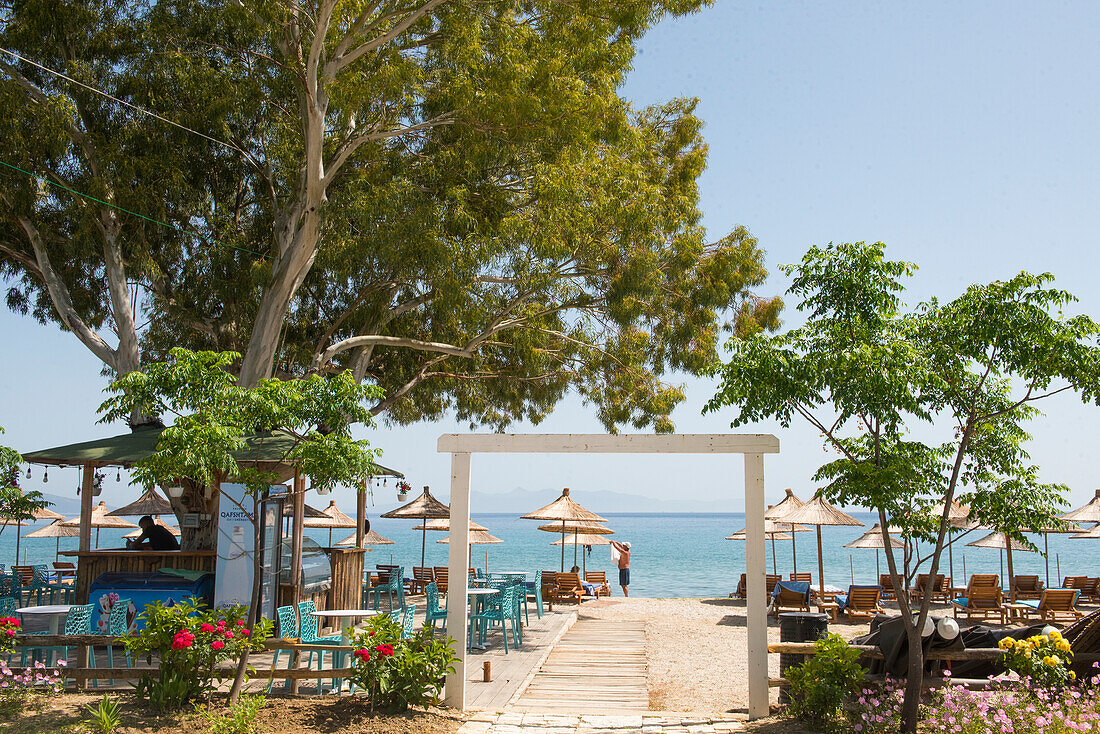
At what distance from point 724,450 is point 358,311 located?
8.85 m

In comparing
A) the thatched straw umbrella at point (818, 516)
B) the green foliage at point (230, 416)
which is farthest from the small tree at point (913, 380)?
the thatched straw umbrella at point (818, 516)

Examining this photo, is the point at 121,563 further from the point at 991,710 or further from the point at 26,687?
the point at 991,710

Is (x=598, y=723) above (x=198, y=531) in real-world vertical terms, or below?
below

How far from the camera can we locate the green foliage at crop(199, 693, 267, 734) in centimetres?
649

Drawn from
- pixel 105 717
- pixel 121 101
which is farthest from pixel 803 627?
pixel 121 101

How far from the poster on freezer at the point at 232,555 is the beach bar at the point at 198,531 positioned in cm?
18

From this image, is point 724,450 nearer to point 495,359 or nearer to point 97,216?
point 495,359

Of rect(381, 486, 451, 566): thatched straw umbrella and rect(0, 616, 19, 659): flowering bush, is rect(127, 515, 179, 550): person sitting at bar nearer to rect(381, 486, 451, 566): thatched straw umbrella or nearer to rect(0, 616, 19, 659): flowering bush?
rect(0, 616, 19, 659): flowering bush

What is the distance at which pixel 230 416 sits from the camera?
7125mm

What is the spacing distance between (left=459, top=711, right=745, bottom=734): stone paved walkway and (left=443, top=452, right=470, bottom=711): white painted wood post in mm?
343

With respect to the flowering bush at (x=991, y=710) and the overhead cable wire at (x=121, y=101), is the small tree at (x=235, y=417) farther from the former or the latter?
the overhead cable wire at (x=121, y=101)

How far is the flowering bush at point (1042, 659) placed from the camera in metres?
6.78

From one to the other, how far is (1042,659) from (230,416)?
7.05 meters

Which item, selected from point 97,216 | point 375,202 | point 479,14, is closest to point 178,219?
point 97,216
